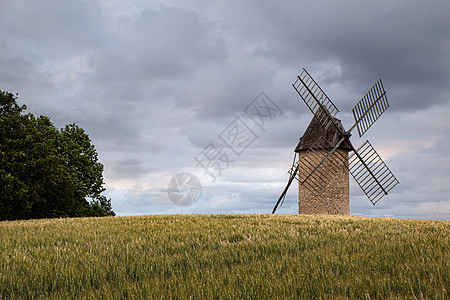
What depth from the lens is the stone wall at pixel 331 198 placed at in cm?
2689

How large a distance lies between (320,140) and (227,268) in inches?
905

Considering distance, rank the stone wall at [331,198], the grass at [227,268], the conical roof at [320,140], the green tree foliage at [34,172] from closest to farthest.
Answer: the grass at [227,268]
the green tree foliage at [34,172]
the stone wall at [331,198]
the conical roof at [320,140]

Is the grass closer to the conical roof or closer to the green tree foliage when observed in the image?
the green tree foliage

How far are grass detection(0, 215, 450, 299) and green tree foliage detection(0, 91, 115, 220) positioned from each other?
43.7ft

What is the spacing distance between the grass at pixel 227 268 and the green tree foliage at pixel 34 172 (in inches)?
525

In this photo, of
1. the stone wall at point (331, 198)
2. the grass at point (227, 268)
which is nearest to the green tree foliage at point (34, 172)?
the grass at point (227, 268)

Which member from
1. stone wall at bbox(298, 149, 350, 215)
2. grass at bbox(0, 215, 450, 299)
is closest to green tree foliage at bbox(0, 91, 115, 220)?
grass at bbox(0, 215, 450, 299)

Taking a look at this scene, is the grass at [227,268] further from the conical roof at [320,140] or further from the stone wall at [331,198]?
the conical roof at [320,140]

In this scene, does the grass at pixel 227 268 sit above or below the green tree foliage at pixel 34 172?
below

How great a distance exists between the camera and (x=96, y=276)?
21.6 feet

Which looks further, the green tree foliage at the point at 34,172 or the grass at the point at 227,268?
the green tree foliage at the point at 34,172

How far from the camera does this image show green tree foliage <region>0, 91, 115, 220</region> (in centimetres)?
2302

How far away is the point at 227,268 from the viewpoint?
6.70 metres

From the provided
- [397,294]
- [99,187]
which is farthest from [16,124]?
[397,294]
